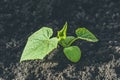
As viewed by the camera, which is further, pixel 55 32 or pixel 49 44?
pixel 55 32

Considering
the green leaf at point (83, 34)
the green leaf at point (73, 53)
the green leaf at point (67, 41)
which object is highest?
the green leaf at point (83, 34)

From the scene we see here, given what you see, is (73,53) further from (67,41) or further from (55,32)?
(55,32)

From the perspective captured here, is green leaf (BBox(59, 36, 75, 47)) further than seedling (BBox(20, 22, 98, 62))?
Yes

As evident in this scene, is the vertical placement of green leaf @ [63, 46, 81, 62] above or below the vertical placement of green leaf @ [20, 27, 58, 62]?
below

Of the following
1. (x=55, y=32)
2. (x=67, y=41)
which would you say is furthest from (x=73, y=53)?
(x=55, y=32)

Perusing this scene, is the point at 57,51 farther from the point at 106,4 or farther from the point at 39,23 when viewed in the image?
the point at 106,4

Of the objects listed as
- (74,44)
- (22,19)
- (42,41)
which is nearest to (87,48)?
(74,44)
